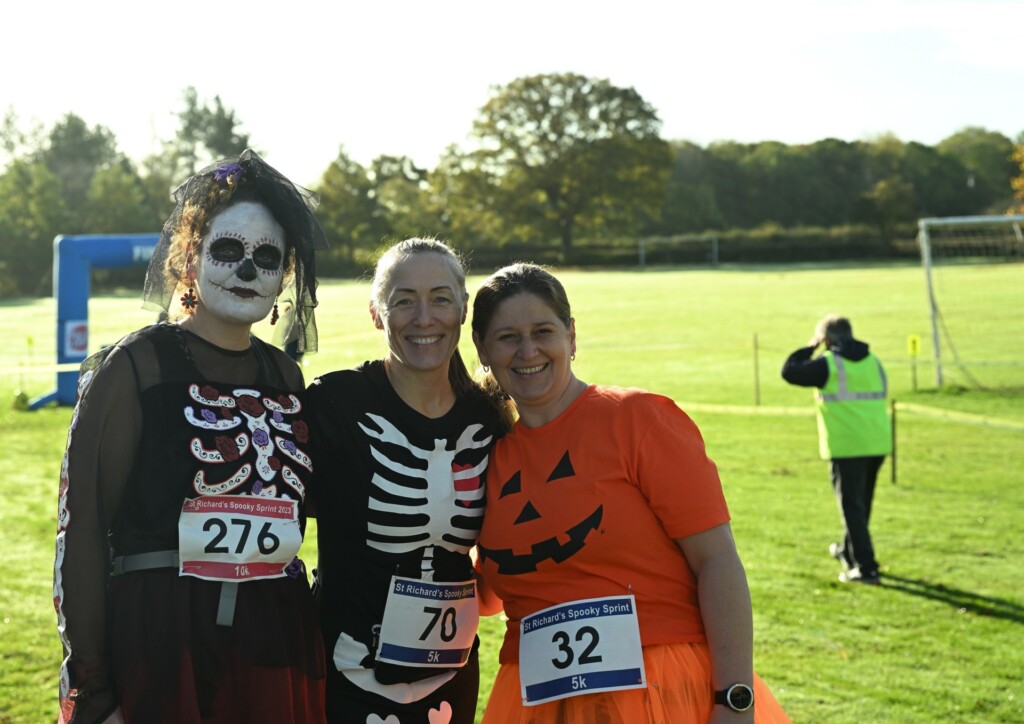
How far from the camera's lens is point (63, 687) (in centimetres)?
243

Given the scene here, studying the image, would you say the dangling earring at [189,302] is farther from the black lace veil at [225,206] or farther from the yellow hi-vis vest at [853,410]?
the yellow hi-vis vest at [853,410]

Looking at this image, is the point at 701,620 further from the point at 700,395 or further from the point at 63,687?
the point at 700,395

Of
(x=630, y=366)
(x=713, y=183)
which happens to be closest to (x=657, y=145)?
(x=713, y=183)

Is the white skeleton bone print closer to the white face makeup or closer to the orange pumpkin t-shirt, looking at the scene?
the orange pumpkin t-shirt

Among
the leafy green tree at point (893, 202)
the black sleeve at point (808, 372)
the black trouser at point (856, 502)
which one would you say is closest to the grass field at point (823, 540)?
the black trouser at point (856, 502)

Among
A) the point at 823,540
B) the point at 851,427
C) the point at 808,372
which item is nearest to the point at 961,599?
the point at 851,427

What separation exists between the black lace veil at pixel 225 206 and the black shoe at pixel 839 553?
19.4 feet

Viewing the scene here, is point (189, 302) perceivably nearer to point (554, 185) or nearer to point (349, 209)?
point (349, 209)

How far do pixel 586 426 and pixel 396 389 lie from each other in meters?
0.61

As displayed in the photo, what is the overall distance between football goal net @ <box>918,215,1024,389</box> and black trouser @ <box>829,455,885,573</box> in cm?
966

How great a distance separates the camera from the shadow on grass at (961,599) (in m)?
6.82

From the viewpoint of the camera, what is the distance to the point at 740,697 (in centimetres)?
249

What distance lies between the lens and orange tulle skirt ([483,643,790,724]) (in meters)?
2.49

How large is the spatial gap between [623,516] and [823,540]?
6739 millimetres
